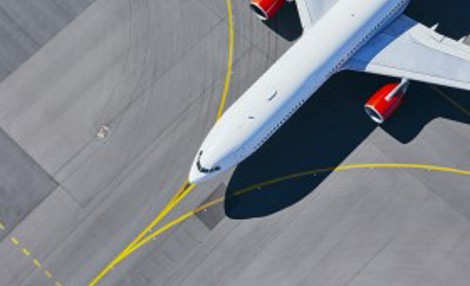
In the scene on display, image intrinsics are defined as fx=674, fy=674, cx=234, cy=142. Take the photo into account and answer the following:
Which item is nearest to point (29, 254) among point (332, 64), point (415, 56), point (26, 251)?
point (26, 251)

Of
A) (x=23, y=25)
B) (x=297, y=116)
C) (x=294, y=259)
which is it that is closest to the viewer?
(x=294, y=259)

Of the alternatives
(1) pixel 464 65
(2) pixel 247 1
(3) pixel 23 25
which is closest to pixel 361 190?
(1) pixel 464 65

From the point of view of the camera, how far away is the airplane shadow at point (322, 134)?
3706 cm

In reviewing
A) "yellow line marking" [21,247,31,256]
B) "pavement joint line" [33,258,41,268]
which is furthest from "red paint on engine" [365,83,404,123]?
"yellow line marking" [21,247,31,256]

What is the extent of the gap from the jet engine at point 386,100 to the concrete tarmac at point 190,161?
127 cm

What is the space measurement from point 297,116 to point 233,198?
597 cm

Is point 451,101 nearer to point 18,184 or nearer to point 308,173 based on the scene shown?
point 308,173

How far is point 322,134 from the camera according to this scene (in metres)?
38.0

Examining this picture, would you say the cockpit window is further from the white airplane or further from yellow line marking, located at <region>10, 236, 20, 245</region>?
yellow line marking, located at <region>10, 236, 20, 245</region>

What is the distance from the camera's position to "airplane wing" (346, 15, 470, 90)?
1426 inches

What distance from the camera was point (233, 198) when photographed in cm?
3709

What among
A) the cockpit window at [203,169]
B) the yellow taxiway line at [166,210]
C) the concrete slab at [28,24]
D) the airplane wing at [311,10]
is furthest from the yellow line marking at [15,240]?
the airplane wing at [311,10]

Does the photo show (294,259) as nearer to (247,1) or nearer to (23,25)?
(247,1)

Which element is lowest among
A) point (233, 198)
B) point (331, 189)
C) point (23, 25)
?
point (331, 189)
